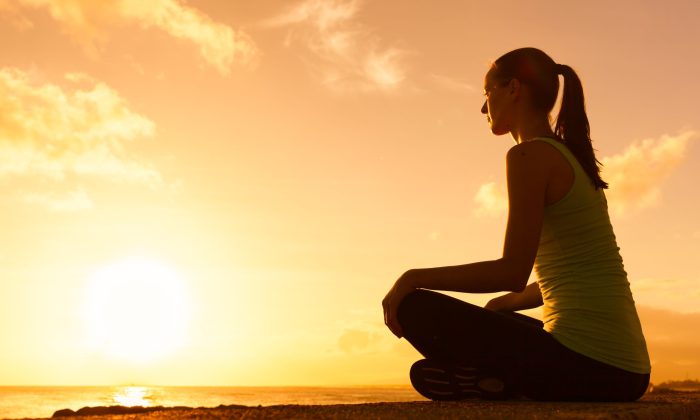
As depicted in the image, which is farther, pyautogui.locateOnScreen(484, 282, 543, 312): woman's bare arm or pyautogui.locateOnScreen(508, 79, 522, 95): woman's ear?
pyautogui.locateOnScreen(484, 282, 543, 312): woman's bare arm

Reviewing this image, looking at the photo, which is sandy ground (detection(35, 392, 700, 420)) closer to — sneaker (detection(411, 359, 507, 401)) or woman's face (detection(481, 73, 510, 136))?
sneaker (detection(411, 359, 507, 401))

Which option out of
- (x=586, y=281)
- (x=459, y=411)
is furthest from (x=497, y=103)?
(x=459, y=411)

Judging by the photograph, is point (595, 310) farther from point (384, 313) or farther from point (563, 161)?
point (384, 313)

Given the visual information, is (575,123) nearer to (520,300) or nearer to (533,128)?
(533,128)

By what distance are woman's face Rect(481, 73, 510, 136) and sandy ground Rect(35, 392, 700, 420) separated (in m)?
1.63

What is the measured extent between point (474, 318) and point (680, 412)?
3.99 ft

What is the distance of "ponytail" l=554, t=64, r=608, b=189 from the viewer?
366cm

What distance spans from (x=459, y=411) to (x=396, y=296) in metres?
0.69

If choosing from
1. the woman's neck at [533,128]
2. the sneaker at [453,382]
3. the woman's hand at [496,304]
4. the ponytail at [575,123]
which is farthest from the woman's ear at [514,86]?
the sneaker at [453,382]

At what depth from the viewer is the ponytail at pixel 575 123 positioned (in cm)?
366

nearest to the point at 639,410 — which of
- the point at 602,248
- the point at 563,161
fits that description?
the point at 602,248

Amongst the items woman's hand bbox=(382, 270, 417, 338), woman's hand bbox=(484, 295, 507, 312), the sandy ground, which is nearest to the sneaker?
the sandy ground

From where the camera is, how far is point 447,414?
298 cm

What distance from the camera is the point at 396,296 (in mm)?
3445
